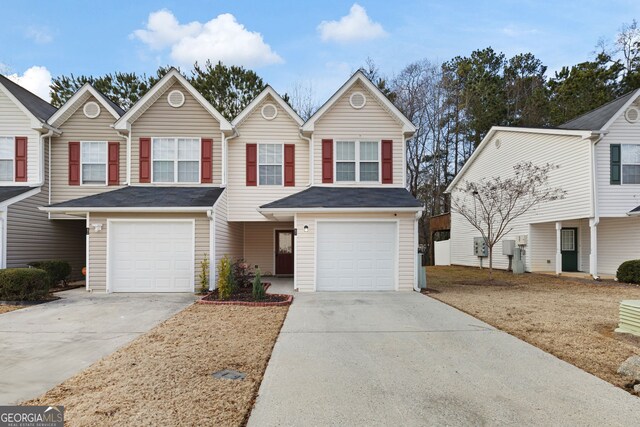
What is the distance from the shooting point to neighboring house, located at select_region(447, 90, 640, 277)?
14297 millimetres

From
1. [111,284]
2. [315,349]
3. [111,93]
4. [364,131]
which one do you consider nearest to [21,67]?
[111,93]

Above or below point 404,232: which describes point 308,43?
above

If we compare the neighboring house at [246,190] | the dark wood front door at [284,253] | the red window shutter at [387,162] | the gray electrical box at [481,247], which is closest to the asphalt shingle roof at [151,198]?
the neighboring house at [246,190]

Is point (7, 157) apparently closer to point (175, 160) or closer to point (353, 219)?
point (175, 160)

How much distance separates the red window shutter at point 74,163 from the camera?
1401 cm

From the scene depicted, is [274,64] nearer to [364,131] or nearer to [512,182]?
[364,131]

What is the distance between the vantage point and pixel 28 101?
14.4 m

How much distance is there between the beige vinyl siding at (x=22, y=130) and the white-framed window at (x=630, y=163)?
21436mm

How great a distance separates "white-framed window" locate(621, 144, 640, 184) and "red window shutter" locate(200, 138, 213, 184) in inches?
604

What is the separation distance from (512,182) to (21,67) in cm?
3065

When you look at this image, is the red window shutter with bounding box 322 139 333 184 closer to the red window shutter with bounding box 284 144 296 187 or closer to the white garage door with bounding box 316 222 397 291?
the red window shutter with bounding box 284 144 296 187

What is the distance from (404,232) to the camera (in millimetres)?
12156

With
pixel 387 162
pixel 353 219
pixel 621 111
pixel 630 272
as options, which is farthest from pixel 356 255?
pixel 621 111

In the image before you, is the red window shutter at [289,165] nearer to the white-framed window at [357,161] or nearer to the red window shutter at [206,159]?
the white-framed window at [357,161]
